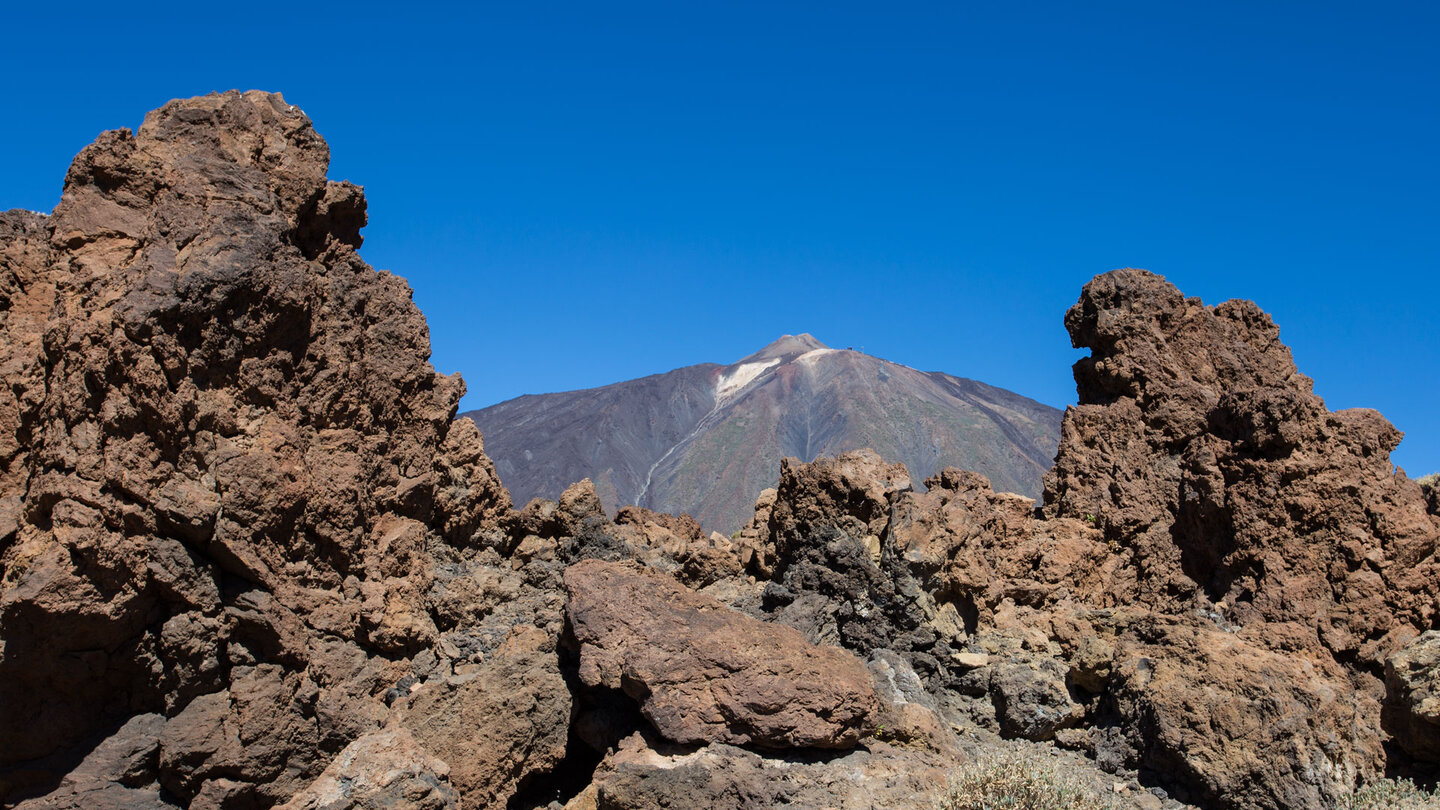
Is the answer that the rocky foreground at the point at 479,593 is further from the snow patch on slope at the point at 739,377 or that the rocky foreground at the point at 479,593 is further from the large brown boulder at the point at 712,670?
the snow patch on slope at the point at 739,377

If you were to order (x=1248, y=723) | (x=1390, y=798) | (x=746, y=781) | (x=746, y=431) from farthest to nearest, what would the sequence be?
1. (x=746, y=431)
2. (x=1248, y=723)
3. (x=1390, y=798)
4. (x=746, y=781)

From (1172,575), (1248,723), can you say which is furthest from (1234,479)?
(1248,723)

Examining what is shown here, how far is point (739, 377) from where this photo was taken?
83.2 m

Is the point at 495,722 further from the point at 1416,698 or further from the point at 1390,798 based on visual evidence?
the point at 1416,698

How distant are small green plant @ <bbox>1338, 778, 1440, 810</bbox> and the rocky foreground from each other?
13 centimetres

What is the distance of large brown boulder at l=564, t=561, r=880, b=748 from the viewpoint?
20.0 feet

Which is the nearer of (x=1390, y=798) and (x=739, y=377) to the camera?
(x=1390, y=798)

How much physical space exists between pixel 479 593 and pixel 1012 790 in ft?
12.7

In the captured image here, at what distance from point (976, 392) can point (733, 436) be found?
71.7ft

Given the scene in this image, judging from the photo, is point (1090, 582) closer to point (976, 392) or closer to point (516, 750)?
point (516, 750)

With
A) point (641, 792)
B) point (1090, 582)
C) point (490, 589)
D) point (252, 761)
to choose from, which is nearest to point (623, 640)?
point (641, 792)

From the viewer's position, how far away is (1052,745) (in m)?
7.29

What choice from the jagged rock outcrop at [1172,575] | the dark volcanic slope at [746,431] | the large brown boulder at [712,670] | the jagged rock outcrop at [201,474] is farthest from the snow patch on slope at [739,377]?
the large brown boulder at [712,670]

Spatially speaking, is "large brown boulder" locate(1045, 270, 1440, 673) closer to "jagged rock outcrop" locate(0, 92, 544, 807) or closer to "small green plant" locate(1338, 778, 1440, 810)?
"small green plant" locate(1338, 778, 1440, 810)
